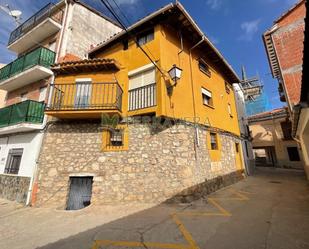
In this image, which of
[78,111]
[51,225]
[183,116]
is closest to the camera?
[51,225]

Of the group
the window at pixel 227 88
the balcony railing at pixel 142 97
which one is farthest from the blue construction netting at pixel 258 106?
the balcony railing at pixel 142 97

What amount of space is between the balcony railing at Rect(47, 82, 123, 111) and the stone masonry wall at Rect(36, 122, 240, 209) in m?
1.10

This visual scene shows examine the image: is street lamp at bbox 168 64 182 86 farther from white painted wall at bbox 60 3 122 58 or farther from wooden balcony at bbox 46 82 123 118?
white painted wall at bbox 60 3 122 58

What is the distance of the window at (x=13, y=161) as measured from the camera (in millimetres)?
9453

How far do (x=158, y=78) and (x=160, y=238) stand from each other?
19.9 feet

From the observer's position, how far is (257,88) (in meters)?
19.7

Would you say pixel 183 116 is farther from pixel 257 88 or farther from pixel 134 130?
pixel 257 88

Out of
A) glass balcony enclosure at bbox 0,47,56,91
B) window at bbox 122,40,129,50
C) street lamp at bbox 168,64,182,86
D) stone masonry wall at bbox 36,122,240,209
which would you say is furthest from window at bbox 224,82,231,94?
glass balcony enclosure at bbox 0,47,56,91

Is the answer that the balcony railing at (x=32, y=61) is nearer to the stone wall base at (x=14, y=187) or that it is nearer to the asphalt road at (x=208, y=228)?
the stone wall base at (x=14, y=187)

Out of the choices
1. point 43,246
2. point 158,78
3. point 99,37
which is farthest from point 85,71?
point 43,246

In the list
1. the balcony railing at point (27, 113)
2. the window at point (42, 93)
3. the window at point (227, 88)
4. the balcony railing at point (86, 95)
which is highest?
the window at point (227, 88)

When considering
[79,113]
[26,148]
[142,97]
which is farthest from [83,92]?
[26,148]

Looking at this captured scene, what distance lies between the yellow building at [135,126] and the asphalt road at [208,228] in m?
1.51

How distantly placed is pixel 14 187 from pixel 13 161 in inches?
70.5
